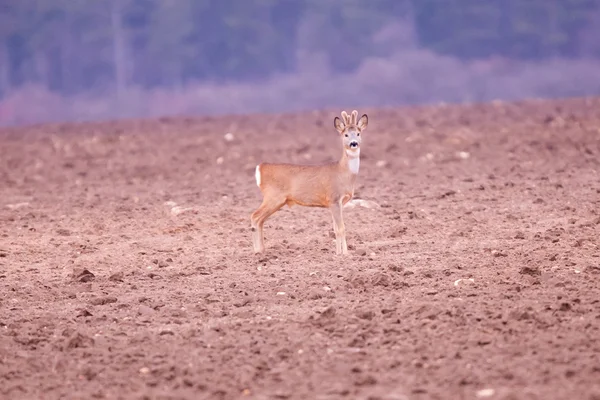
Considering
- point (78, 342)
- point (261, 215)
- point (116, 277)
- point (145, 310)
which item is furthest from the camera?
point (261, 215)

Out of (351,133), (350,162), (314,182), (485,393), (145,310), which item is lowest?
(485,393)

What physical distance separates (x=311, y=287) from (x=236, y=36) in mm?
40141

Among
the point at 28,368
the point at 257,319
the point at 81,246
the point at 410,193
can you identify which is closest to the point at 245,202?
the point at 410,193

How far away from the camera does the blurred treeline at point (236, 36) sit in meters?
47.8

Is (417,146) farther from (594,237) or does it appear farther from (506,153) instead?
(594,237)

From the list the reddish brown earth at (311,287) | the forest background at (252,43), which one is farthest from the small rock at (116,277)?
the forest background at (252,43)

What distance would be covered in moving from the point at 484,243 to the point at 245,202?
5050 millimetres

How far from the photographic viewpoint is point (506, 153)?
20859mm

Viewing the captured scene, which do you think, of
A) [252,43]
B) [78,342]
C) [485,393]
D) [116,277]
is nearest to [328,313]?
[78,342]

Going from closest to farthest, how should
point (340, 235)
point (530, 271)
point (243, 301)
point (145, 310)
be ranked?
point (145, 310)
point (243, 301)
point (530, 271)
point (340, 235)

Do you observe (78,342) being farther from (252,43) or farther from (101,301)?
(252,43)

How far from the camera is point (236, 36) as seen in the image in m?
49.2

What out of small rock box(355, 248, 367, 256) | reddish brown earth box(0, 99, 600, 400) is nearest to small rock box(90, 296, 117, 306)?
reddish brown earth box(0, 99, 600, 400)

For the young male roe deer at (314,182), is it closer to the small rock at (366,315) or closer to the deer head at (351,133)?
the deer head at (351,133)
